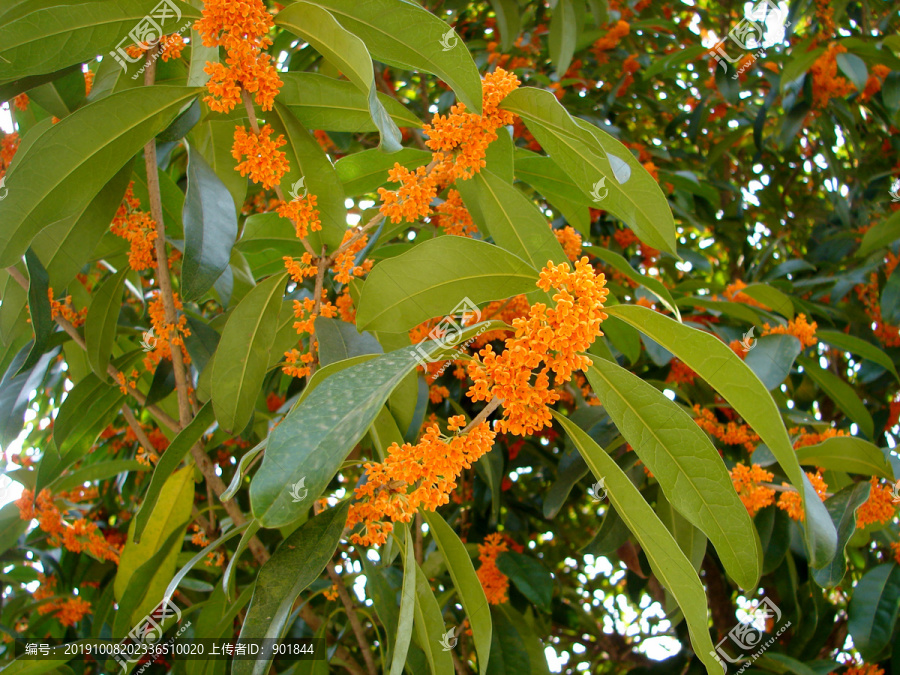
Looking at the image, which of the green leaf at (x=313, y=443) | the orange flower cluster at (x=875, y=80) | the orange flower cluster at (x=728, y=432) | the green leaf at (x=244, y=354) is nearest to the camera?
the green leaf at (x=313, y=443)

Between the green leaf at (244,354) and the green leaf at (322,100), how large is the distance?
39 cm

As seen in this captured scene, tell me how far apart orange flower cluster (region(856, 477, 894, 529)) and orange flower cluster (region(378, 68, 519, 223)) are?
4.44 feet

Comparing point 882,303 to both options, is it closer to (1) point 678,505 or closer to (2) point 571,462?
(2) point 571,462

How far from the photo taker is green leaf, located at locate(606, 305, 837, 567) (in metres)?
0.97

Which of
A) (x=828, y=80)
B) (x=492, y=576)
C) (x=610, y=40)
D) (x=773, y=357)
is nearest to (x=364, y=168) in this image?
(x=773, y=357)

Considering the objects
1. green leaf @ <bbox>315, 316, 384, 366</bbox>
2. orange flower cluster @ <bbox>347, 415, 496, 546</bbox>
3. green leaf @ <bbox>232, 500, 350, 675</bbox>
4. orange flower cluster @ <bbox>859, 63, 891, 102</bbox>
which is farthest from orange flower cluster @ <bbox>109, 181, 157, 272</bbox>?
orange flower cluster @ <bbox>859, 63, 891, 102</bbox>

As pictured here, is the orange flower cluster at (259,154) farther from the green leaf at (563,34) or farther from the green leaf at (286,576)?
the green leaf at (563,34)

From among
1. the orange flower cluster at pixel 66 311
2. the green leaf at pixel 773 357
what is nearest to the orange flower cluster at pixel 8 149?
the orange flower cluster at pixel 66 311

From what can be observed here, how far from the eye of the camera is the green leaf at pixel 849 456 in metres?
1.66

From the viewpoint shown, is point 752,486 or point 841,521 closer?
point 841,521

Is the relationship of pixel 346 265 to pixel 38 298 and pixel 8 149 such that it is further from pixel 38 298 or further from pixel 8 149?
pixel 8 149

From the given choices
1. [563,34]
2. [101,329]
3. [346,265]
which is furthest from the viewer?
[563,34]

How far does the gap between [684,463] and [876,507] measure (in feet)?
3.09

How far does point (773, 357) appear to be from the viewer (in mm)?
1878
